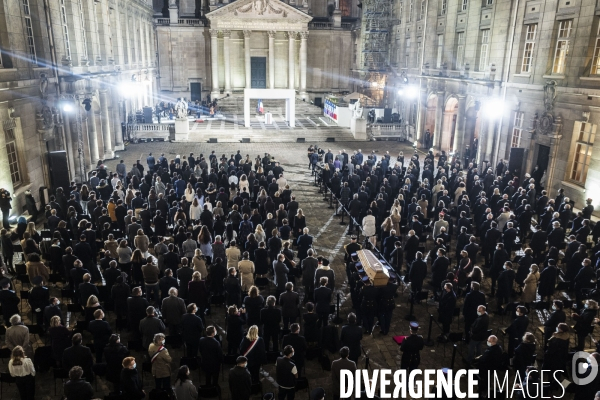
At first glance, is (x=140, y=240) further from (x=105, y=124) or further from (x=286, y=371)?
(x=105, y=124)

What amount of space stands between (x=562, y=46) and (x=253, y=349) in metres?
20.1

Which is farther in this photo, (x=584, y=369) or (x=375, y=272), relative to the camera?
(x=375, y=272)

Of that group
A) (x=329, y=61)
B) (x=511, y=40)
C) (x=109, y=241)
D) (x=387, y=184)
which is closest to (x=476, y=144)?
(x=511, y=40)

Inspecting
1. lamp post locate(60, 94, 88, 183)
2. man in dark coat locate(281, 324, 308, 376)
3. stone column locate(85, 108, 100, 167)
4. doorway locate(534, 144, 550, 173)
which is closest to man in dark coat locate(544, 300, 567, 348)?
man in dark coat locate(281, 324, 308, 376)

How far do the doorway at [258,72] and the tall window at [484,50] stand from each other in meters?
30.8

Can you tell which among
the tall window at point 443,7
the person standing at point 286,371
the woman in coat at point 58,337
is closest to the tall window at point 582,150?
the tall window at point 443,7

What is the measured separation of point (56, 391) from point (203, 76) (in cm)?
4897

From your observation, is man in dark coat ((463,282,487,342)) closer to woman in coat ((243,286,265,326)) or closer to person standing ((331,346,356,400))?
person standing ((331,346,356,400))

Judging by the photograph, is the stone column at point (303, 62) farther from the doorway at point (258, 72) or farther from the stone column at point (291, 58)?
the doorway at point (258, 72)

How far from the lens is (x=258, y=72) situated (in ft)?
177

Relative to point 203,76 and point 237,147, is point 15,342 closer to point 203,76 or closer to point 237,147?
point 237,147

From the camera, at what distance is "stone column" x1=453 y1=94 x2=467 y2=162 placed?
29.3 m

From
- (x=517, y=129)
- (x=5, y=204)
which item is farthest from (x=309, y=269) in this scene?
(x=517, y=129)

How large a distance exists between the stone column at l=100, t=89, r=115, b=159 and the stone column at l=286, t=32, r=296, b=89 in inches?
1044
